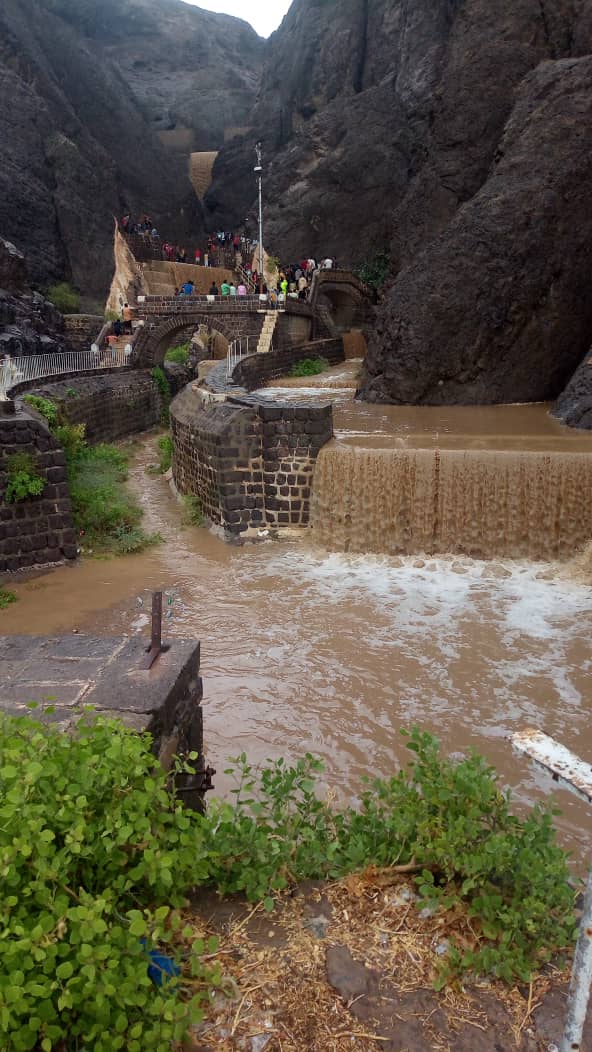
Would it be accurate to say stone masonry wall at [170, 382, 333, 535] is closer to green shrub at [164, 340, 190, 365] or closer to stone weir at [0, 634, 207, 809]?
stone weir at [0, 634, 207, 809]

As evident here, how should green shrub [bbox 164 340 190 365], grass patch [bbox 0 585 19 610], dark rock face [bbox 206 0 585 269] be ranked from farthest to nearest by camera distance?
green shrub [bbox 164 340 190 365], dark rock face [bbox 206 0 585 269], grass patch [bbox 0 585 19 610]

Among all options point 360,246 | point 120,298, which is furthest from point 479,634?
point 360,246

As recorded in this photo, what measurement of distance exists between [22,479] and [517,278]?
1417 centimetres

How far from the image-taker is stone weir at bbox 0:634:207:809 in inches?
138

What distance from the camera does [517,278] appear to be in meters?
18.7

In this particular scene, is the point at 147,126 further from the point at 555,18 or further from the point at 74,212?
the point at 555,18

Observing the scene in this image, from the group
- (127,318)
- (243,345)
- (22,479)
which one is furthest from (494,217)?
(127,318)

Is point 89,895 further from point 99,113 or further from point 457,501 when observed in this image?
point 99,113

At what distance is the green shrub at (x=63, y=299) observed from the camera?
33.9 metres

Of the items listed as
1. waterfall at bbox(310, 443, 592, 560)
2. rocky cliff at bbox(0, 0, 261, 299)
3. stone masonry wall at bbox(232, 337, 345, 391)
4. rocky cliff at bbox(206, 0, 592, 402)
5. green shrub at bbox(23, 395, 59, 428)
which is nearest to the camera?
waterfall at bbox(310, 443, 592, 560)

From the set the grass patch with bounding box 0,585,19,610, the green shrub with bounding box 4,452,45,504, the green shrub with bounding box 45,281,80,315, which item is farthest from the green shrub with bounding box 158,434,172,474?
the green shrub with bounding box 45,281,80,315

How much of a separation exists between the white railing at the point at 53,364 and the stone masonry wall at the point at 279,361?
468cm

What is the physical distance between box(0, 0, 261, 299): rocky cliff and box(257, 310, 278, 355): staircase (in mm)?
15190

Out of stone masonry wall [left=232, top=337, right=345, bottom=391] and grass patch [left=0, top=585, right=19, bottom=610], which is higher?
stone masonry wall [left=232, top=337, right=345, bottom=391]
